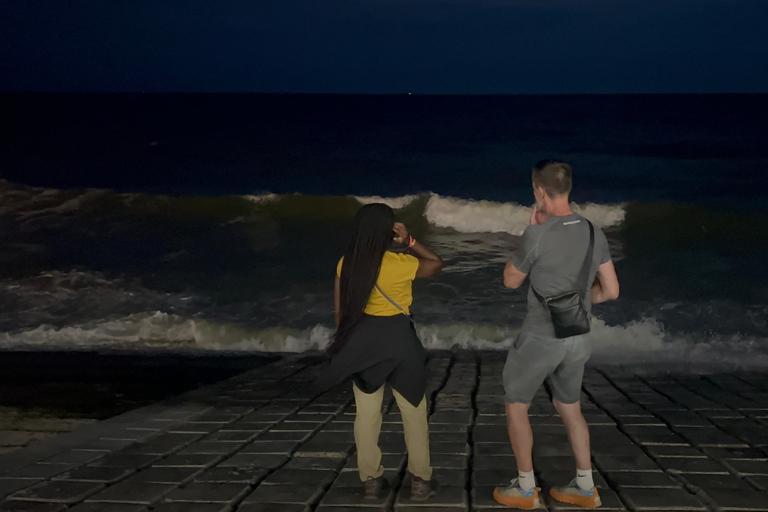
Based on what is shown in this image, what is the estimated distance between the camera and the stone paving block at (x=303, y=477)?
400cm

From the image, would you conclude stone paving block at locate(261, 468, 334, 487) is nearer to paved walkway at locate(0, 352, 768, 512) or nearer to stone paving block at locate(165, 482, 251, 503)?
paved walkway at locate(0, 352, 768, 512)

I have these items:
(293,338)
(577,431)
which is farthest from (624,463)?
(293,338)

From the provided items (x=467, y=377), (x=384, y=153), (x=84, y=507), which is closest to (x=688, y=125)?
(x=384, y=153)

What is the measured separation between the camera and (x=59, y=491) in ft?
13.1

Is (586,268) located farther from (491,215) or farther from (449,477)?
(491,215)

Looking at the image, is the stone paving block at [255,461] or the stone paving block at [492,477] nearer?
the stone paving block at [492,477]

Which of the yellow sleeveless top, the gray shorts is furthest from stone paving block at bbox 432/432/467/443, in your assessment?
the yellow sleeveless top

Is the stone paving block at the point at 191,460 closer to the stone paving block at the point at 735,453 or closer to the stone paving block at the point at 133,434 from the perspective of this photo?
the stone paving block at the point at 133,434

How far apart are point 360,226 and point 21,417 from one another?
4408mm

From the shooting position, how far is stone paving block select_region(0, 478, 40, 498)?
4.03m

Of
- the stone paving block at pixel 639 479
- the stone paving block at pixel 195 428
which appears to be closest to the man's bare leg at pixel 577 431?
the stone paving block at pixel 639 479

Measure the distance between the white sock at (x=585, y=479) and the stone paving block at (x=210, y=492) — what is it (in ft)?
5.98

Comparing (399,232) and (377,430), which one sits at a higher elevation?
(399,232)

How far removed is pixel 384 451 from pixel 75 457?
6.96 ft
